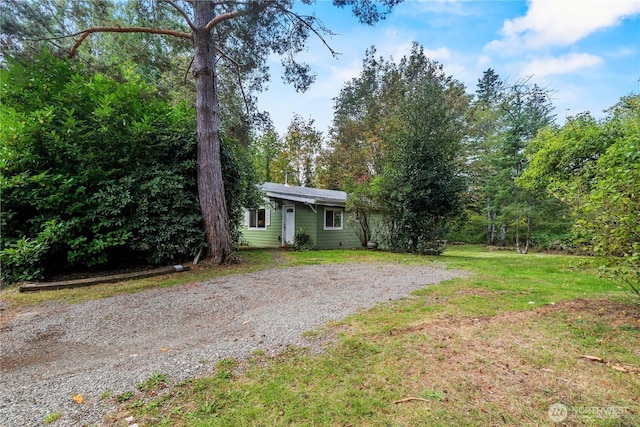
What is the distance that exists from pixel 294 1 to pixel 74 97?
17.1 feet

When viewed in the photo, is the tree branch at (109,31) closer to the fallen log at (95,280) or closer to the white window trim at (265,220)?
the fallen log at (95,280)

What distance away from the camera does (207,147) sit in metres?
7.46

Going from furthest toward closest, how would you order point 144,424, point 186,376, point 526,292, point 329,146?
1. point 329,146
2. point 526,292
3. point 186,376
4. point 144,424

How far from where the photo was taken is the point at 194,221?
7270 mm

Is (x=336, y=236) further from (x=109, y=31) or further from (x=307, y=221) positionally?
(x=109, y=31)

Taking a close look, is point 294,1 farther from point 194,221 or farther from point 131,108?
point 194,221

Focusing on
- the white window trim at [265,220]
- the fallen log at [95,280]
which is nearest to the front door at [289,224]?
the white window trim at [265,220]

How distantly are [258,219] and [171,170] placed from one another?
708 cm

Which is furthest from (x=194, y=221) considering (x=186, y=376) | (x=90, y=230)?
(x=186, y=376)

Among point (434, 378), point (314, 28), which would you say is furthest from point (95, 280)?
point (314, 28)

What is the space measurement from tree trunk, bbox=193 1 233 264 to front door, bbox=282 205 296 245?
520cm

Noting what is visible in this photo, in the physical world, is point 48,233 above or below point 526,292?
above
